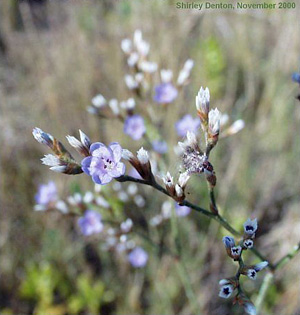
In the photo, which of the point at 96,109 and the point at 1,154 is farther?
A: the point at 1,154

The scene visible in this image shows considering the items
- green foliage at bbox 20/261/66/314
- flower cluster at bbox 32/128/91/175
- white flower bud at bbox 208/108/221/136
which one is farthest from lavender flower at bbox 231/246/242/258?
green foliage at bbox 20/261/66/314

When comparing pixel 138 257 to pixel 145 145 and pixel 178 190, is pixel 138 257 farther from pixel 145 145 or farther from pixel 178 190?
pixel 178 190

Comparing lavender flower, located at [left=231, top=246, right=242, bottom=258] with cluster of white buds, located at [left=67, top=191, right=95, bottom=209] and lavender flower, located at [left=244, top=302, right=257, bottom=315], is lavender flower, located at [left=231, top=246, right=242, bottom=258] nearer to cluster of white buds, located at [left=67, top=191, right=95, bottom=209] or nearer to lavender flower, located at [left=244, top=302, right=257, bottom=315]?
lavender flower, located at [left=244, top=302, right=257, bottom=315]

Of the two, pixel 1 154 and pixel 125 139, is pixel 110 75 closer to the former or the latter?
pixel 125 139

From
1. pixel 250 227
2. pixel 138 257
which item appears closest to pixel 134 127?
pixel 138 257

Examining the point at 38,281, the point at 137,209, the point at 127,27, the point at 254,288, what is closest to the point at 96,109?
the point at 137,209

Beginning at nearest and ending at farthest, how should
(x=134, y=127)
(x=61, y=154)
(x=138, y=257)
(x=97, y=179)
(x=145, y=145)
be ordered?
(x=97, y=179)
(x=61, y=154)
(x=134, y=127)
(x=138, y=257)
(x=145, y=145)
